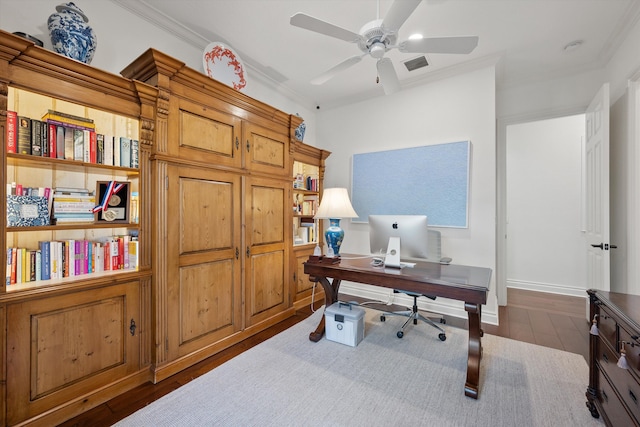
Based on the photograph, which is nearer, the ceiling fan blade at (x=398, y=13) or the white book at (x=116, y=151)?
the ceiling fan blade at (x=398, y=13)

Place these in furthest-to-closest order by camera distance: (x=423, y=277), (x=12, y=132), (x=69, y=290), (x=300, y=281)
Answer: (x=300, y=281) < (x=423, y=277) < (x=69, y=290) < (x=12, y=132)

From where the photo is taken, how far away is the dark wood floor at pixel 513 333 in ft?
5.40

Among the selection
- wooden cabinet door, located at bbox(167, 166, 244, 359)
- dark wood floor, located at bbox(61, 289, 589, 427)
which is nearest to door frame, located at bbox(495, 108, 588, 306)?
dark wood floor, located at bbox(61, 289, 589, 427)

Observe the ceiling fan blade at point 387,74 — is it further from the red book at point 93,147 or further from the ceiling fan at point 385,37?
the red book at point 93,147

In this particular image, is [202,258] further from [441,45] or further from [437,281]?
[441,45]

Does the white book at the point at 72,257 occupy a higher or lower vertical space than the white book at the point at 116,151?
lower

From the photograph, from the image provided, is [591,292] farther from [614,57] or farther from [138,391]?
[138,391]

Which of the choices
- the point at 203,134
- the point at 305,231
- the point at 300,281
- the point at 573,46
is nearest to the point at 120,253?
the point at 203,134

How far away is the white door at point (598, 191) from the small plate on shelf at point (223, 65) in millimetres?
3516

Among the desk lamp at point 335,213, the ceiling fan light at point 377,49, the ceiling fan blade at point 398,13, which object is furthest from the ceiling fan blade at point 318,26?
the desk lamp at point 335,213

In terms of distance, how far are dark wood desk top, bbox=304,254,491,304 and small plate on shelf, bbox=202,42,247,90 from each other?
202cm

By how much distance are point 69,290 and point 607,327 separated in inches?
117

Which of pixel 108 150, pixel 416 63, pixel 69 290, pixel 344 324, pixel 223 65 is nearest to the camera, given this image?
pixel 69 290

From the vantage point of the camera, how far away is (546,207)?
4.18m
